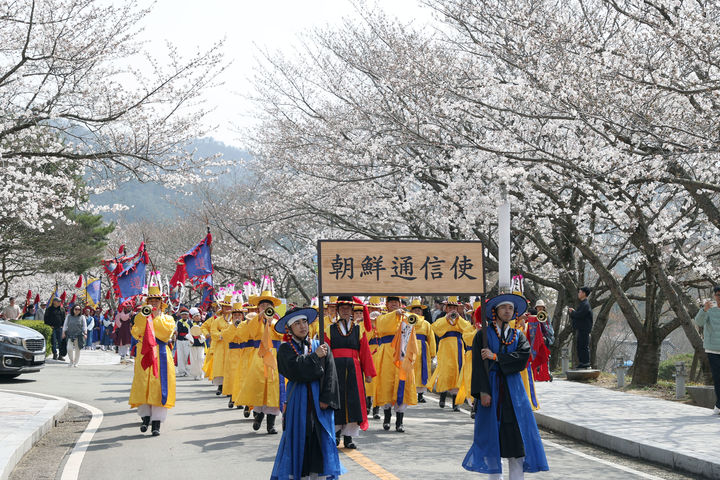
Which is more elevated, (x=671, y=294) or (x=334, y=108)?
(x=334, y=108)

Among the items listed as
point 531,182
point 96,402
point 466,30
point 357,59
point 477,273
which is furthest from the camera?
point 357,59

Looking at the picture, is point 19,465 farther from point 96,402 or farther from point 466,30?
point 466,30

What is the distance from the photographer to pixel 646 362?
1705 centimetres

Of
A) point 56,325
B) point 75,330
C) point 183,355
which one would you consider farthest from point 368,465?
point 56,325

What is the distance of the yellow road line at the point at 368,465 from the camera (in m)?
7.69

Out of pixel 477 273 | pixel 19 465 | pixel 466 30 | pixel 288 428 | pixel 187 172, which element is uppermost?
pixel 466 30

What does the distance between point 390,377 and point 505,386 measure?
15.1 ft

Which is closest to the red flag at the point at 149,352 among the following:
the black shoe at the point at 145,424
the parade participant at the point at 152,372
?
the parade participant at the point at 152,372

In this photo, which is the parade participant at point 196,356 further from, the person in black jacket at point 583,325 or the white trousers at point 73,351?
the person in black jacket at point 583,325

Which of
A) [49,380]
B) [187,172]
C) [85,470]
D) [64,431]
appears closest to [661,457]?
[85,470]

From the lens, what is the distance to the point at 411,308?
1459 centimetres

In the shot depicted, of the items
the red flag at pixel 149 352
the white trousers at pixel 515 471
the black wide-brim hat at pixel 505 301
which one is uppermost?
the black wide-brim hat at pixel 505 301

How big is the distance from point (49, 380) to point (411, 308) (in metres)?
8.74

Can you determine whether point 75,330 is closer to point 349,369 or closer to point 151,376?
point 151,376
